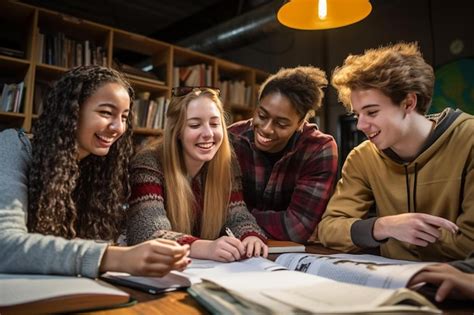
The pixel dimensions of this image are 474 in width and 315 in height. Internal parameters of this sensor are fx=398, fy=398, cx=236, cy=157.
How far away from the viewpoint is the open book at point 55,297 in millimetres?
541

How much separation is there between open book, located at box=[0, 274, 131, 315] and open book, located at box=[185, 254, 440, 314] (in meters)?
0.13

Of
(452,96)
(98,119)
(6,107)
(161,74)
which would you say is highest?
(161,74)

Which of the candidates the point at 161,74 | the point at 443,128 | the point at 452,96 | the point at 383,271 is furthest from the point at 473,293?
the point at 161,74

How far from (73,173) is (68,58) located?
2518 mm

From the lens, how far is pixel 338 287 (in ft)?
2.01

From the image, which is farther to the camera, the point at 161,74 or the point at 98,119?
the point at 161,74

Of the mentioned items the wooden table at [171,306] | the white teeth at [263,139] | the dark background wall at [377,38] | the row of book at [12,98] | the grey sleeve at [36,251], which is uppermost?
the dark background wall at [377,38]

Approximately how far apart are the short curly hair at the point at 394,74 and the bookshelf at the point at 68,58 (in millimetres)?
1963

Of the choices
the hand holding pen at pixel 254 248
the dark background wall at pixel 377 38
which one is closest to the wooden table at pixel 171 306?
the hand holding pen at pixel 254 248

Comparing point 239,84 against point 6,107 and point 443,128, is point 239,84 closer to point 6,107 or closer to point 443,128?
point 6,107

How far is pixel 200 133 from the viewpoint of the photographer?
1368 millimetres

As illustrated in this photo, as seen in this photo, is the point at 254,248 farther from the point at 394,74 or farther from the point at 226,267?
the point at 394,74

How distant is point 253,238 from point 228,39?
3.21 meters

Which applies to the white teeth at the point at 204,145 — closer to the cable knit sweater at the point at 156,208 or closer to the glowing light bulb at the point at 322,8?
the cable knit sweater at the point at 156,208
